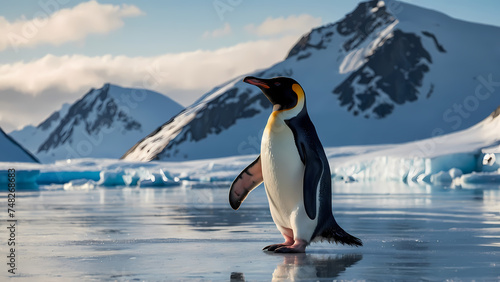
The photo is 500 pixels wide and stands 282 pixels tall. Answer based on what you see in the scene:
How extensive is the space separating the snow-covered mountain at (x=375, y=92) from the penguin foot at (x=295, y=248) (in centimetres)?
12098

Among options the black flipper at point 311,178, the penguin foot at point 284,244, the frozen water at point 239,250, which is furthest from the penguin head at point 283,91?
the frozen water at point 239,250

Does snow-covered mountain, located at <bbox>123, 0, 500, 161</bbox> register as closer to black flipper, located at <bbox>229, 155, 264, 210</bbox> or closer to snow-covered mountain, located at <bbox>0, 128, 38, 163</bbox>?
snow-covered mountain, located at <bbox>0, 128, 38, 163</bbox>

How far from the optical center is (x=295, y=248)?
8.50 m

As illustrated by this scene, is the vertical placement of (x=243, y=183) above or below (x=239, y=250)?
above

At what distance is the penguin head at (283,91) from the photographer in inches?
349

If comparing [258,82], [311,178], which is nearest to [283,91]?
[258,82]

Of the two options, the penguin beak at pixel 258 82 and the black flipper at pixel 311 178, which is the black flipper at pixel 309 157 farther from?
the penguin beak at pixel 258 82

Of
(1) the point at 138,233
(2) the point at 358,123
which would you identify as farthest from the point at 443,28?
(1) the point at 138,233

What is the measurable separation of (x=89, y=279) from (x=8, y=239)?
15.3 ft

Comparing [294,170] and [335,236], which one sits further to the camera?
[335,236]

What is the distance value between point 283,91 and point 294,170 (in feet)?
3.16

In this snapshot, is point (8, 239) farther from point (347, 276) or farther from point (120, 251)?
point (347, 276)

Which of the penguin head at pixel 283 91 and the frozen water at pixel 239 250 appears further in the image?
the penguin head at pixel 283 91

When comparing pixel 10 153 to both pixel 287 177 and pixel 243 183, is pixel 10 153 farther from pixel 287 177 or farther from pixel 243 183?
pixel 287 177
